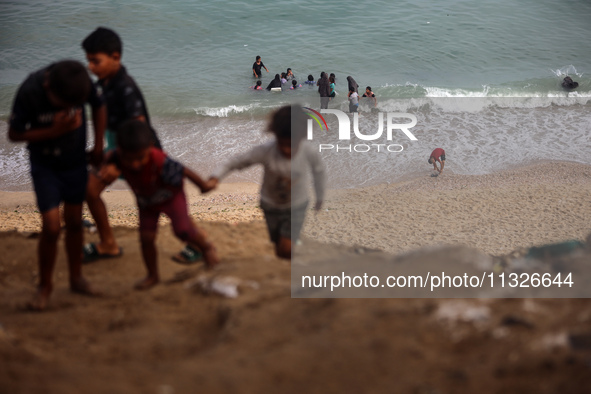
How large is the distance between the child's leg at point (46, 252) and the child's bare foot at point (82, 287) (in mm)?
168

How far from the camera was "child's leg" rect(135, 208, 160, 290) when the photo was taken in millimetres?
3824

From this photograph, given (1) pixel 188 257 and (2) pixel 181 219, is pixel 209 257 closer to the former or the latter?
(2) pixel 181 219

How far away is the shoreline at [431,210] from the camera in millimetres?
8344

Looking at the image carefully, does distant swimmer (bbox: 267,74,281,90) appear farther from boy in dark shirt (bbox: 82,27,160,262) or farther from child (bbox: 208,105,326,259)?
child (bbox: 208,105,326,259)

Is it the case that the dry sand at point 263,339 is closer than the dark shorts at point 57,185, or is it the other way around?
the dry sand at point 263,339

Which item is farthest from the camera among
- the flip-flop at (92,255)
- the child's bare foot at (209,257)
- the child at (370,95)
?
the child at (370,95)

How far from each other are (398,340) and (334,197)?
817 centimetres

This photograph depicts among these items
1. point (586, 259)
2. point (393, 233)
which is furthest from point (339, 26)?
point (586, 259)

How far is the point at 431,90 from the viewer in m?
17.9

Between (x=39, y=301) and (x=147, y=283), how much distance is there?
724 millimetres

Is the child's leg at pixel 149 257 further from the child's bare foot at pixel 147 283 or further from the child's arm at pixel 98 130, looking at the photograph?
the child's arm at pixel 98 130

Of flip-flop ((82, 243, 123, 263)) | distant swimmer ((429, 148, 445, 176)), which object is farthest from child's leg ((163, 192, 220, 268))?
distant swimmer ((429, 148, 445, 176))

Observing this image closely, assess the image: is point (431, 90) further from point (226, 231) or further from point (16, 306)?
point (16, 306)

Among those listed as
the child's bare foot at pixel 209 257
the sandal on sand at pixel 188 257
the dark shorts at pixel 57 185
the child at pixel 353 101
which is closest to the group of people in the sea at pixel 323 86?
the child at pixel 353 101
